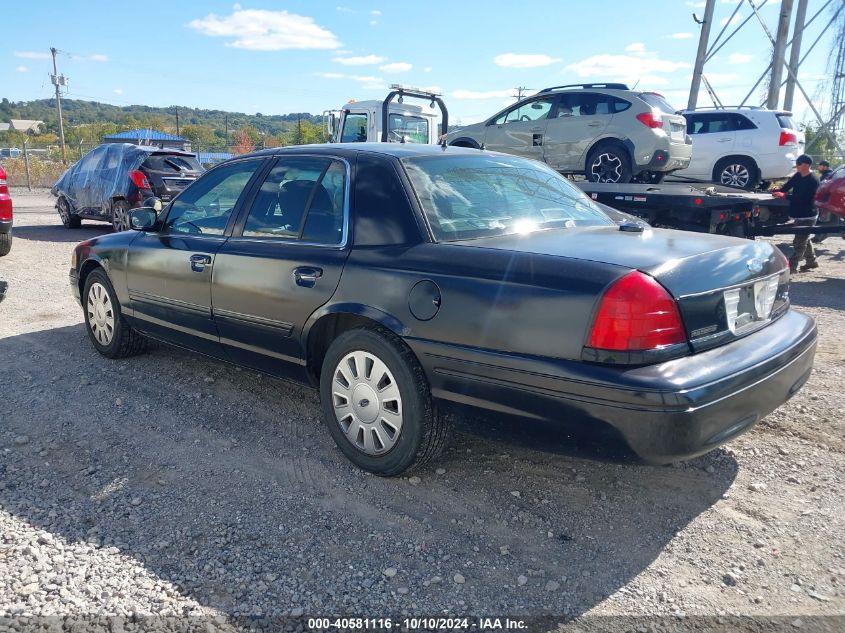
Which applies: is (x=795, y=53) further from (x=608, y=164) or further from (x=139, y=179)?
(x=139, y=179)

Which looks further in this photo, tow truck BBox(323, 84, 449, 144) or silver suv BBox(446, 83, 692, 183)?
tow truck BBox(323, 84, 449, 144)

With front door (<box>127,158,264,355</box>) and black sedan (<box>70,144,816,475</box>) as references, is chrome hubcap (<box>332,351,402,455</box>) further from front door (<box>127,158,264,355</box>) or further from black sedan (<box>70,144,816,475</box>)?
front door (<box>127,158,264,355</box>)

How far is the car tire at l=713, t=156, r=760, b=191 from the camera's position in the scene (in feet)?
45.5

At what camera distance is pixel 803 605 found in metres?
2.50

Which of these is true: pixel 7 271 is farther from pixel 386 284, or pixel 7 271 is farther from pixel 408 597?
pixel 408 597

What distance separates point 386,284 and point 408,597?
1363 mm

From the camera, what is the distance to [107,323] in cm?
531

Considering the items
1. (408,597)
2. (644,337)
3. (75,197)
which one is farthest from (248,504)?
(75,197)

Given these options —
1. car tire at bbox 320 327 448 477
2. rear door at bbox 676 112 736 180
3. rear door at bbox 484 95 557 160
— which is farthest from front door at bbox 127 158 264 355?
rear door at bbox 676 112 736 180

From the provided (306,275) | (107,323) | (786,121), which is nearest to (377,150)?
(306,275)

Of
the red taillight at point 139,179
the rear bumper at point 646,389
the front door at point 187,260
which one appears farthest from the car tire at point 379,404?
the red taillight at point 139,179

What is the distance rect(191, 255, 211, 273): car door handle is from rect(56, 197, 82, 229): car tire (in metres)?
11.0

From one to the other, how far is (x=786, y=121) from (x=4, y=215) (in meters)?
13.7

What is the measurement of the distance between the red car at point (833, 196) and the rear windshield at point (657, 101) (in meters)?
2.42
